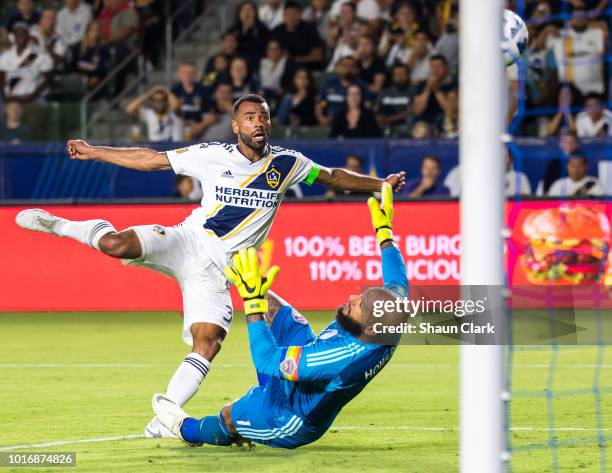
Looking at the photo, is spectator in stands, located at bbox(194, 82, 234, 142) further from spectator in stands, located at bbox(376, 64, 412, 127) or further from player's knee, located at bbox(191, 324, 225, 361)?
player's knee, located at bbox(191, 324, 225, 361)

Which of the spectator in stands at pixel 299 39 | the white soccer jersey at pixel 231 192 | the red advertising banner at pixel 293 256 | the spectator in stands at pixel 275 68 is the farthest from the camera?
the spectator in stands at pixel 299 39

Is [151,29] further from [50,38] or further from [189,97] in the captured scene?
[189,97]

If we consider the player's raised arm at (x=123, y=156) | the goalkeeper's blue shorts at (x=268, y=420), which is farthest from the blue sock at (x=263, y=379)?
the player's raised arm at (x=123, y=156)

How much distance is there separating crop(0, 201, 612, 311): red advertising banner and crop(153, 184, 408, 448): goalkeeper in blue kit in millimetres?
7260

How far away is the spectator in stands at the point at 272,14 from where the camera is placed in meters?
19.9

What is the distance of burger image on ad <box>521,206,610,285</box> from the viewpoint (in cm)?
1347

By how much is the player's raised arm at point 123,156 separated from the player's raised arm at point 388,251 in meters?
2.07

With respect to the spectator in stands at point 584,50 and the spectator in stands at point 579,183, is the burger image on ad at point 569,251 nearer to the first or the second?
the spectator in stands at point 579,183

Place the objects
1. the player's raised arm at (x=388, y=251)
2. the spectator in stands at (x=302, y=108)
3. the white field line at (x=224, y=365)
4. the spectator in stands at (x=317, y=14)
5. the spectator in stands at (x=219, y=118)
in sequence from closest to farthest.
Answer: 1. the player's raised arm at (x=388, y=251)
2. the white field line at (x=224, y=365)
3. the spectator in stands at (x=219, y=118)
4. the spectator in stands at (x=302, y=108)
5. the spectator in stands at (x=317, y=14)

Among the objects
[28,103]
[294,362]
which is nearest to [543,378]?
[294,362]

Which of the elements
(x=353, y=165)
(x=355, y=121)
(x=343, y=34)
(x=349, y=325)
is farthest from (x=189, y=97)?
(x=349, y=325)

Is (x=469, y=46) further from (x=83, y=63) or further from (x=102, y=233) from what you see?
(x=83, y=63)

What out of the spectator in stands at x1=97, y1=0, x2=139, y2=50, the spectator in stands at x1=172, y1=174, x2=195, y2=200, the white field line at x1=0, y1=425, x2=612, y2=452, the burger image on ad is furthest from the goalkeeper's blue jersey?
the spectator in stands at x1=97, y1=0, x2=139, y2=50

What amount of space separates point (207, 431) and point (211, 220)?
1.61m
